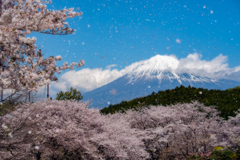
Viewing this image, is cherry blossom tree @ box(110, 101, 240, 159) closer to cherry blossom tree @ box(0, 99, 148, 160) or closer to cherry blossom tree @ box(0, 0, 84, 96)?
cherry blossom tree @ box(0, 99, 148, 160)

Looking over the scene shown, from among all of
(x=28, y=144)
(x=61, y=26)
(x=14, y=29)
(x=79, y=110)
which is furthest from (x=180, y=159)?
(x=14, y=29)

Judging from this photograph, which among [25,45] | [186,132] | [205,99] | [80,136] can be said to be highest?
[25,45]

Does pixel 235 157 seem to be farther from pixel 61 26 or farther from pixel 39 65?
pixel 61 26

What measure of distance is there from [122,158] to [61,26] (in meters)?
6.55

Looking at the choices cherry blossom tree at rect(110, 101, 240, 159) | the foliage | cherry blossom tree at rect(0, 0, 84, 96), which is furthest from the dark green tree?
cherry blossom tree at rect(0, 0, 84, 96)

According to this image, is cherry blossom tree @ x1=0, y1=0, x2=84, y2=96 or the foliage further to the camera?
the foliage

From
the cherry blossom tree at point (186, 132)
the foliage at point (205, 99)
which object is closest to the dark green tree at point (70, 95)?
the foliage at point (205, 99)

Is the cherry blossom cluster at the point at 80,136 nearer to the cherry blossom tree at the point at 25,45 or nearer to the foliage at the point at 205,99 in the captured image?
the cherry blossom tree at the point at 25,45

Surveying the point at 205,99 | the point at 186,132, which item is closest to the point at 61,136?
the point at 186,132

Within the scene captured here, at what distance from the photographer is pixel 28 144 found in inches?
274

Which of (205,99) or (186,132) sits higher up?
(205,99)

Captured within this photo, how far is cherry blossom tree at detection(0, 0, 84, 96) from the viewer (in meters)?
6.02

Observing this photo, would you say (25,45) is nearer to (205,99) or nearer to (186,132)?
(186,132)

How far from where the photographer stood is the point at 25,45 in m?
6.83
